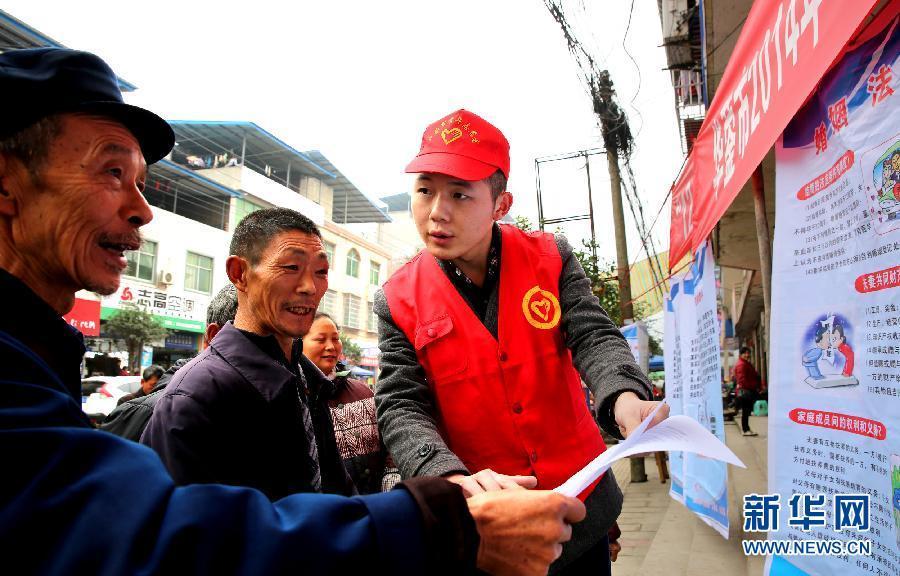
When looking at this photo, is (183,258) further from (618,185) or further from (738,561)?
(738,561)

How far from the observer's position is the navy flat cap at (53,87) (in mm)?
902

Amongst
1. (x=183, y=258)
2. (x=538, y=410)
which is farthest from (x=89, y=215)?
(x=183, y=258)

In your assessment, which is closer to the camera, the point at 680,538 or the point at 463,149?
the point at 463,149

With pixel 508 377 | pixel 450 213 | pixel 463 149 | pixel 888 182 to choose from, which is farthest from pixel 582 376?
pixel 888 182

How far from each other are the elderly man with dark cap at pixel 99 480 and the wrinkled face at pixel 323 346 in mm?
2402

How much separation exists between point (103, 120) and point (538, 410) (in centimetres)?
122

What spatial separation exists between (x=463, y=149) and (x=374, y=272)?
31.3 meters

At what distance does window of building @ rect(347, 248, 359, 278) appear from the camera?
97.1ft

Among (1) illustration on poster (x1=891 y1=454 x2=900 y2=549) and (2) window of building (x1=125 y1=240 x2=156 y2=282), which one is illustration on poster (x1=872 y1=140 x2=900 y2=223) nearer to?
(1) illustration on poster (x1=891 y1=454 x2=900 y2=549)

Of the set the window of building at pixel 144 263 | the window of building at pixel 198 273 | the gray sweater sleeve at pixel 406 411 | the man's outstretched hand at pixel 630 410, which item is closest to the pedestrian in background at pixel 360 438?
the gray sweater sleeve at pixel 406 411

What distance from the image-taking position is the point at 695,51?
281 inches

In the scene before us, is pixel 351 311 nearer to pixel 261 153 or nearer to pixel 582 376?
pixel 261 153

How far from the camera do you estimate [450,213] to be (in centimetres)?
164

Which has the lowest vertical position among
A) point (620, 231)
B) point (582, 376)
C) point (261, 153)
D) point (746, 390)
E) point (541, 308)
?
point (746, 390)
